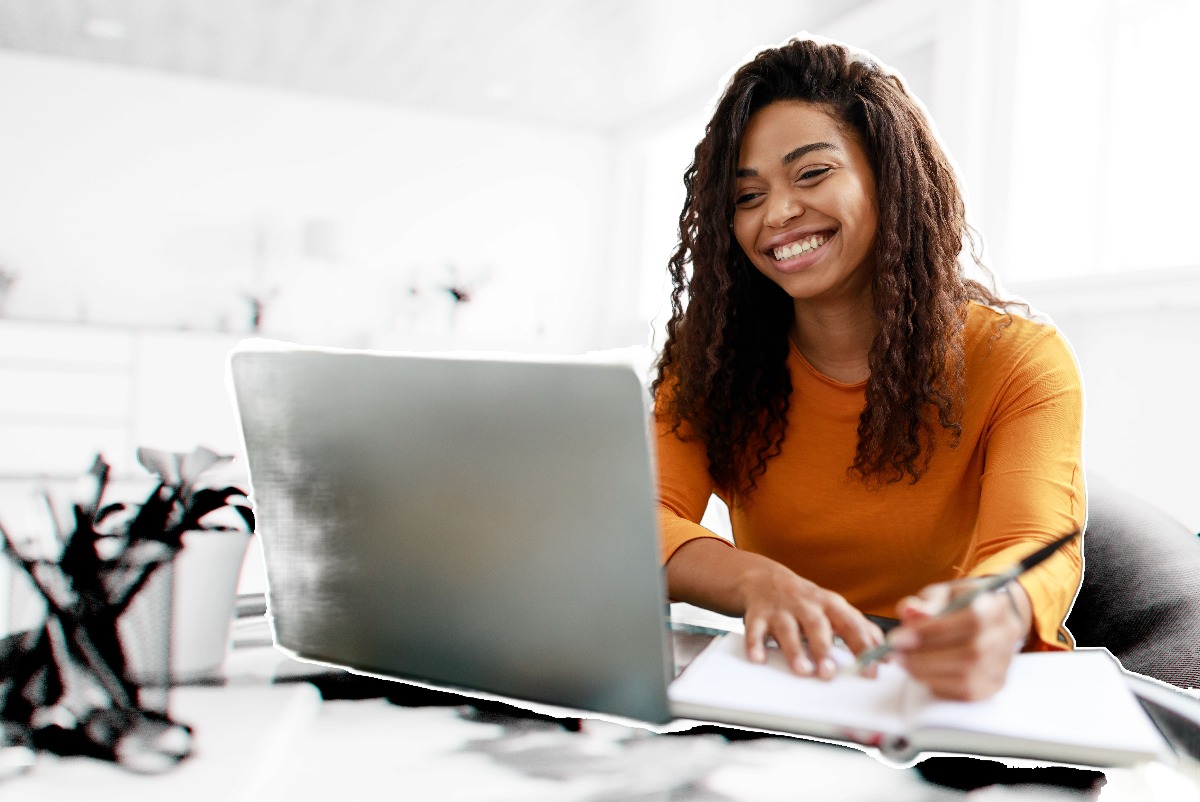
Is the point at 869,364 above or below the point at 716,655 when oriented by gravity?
above

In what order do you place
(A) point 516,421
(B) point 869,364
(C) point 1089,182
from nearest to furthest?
Result: (A) point 516,421, (B) point 869,364, (C) point 1089,182

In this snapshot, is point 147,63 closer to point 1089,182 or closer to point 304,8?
point 304,8

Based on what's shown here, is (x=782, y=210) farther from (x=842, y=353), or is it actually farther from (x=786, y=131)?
(x=842, y=353)

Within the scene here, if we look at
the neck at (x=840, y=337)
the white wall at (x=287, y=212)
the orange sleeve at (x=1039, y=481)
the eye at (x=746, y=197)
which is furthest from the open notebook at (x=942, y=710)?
the white wall at (x=287, y=212)

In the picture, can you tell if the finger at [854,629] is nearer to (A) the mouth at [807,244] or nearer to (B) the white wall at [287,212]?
(A) the mouth at [807,244]

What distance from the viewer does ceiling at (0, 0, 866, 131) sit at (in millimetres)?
3852

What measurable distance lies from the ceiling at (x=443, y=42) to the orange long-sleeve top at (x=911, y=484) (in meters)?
2.94

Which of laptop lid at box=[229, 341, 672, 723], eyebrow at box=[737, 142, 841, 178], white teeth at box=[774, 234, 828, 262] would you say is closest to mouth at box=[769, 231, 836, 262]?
white teeth at box=[774, 234, 828, 262]

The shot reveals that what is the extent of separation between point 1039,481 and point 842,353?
41 cm

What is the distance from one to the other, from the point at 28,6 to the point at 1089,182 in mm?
4431

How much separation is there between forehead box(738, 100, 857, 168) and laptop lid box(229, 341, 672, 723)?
83 cm

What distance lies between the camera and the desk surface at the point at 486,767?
45 cm

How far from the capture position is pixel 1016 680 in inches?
21.8

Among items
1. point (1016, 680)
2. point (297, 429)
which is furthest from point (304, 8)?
point (1016, 680)
